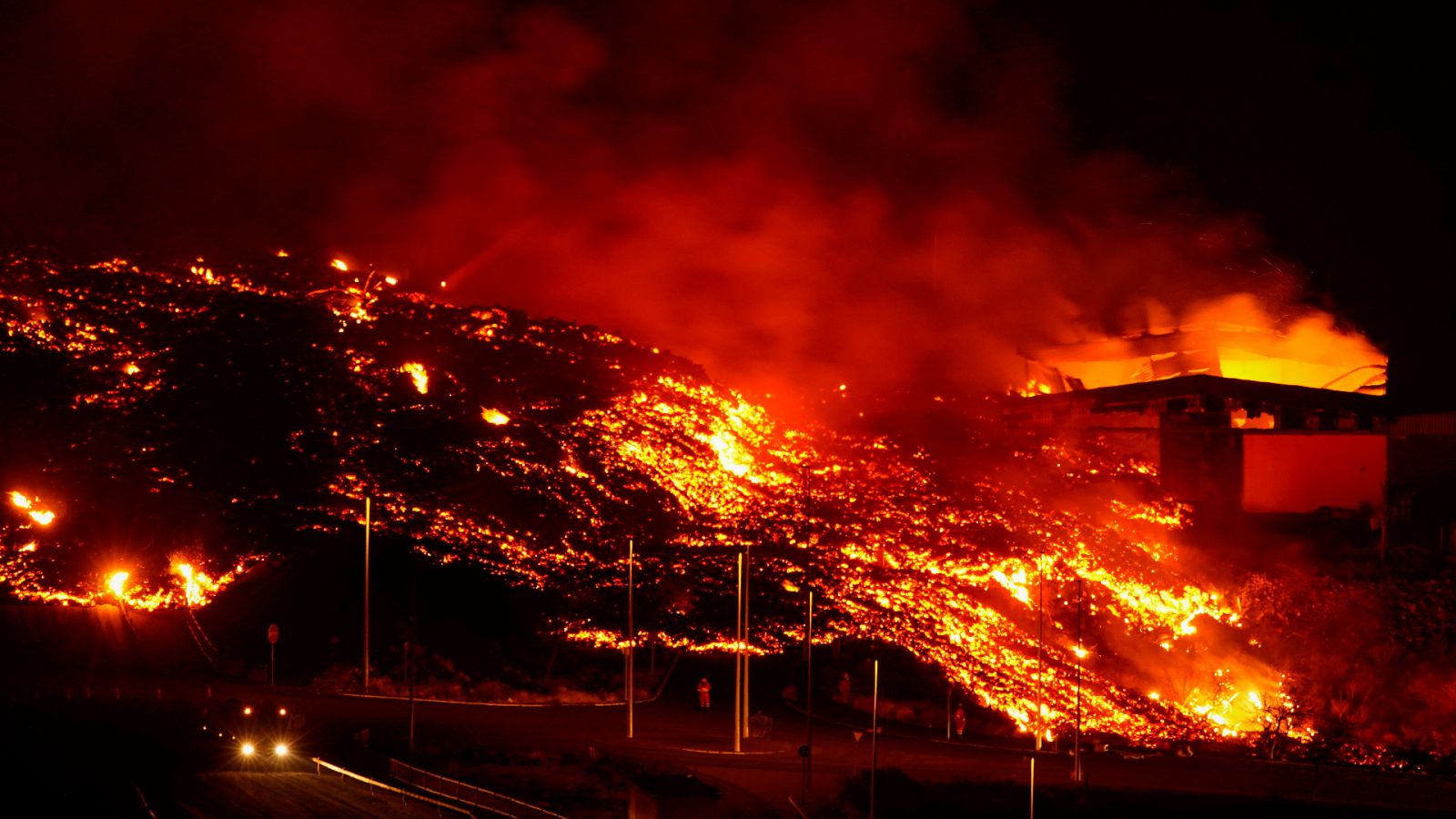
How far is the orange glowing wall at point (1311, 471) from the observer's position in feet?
116

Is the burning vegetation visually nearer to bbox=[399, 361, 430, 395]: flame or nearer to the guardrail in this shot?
bbox=[399, 361, 430, 395]: flame

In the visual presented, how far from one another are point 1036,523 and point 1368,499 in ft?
28.2

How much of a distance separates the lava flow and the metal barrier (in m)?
10.3

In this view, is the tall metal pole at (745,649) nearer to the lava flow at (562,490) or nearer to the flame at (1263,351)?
the lava flow at (562,490)

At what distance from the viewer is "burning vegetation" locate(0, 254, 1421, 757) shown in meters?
29.1

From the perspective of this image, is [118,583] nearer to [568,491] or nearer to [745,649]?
[568,491]

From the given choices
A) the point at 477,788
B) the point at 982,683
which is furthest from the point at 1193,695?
the point at 477,788

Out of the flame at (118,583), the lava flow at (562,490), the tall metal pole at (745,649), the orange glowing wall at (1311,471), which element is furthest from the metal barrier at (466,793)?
the orange glowing wall at (1311,471)

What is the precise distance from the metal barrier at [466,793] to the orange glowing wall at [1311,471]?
81.0ft

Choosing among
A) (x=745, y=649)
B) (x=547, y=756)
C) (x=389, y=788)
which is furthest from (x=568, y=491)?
(x=389, y=788)

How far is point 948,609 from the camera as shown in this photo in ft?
103

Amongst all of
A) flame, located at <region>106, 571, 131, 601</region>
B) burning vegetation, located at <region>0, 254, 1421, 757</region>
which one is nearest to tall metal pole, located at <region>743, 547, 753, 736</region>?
burning vegetation, located at <region>0, 254, 1421, 757</region>

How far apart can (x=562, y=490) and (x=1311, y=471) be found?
20.0 m

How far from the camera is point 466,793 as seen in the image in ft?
57.1
